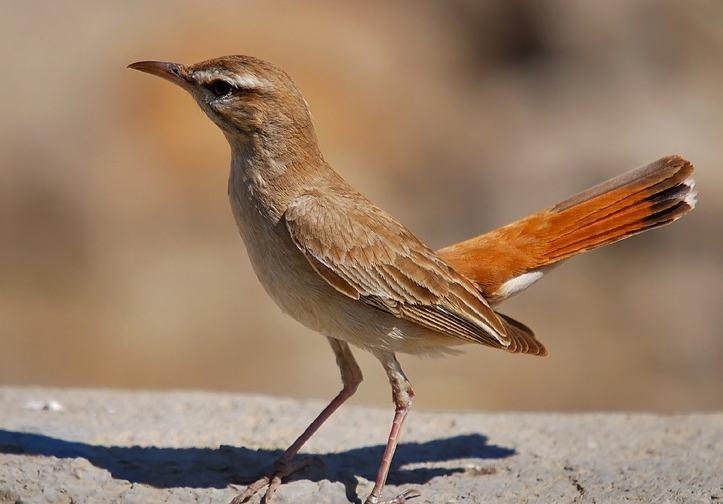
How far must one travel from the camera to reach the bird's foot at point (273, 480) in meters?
Answer: 6.17

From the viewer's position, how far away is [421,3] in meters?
19.8

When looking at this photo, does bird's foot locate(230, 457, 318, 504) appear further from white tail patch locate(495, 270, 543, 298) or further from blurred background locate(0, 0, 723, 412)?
blurred background locate(0, 0, 723, 412)

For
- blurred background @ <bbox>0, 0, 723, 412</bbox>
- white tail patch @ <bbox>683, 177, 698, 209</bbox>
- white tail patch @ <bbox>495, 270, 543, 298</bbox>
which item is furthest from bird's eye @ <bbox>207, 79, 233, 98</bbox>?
blurred background @ <bbox>0, 0, 723, 412</bbox>

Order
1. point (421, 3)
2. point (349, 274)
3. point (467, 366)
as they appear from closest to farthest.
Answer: point (349, 274) < point (467, 366) < point (421, 3)

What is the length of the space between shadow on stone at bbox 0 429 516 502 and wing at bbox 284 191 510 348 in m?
1.10

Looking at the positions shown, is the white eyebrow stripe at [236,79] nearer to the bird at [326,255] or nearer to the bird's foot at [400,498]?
the bird at [326,255]

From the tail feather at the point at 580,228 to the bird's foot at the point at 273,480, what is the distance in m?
1.56

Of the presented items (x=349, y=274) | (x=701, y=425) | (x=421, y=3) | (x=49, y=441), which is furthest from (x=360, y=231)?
(x=421, y=3)

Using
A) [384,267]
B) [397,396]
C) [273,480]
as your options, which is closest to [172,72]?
[384,267]

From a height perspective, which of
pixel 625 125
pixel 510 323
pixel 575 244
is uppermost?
pixel 625 125

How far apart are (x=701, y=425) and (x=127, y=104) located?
11293 millimetres

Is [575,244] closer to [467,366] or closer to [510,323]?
[510,323]

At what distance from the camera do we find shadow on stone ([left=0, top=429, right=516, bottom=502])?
6.42 metres

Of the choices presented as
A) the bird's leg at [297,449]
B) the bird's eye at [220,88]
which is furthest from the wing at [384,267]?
the bird's eye at [220,88]
